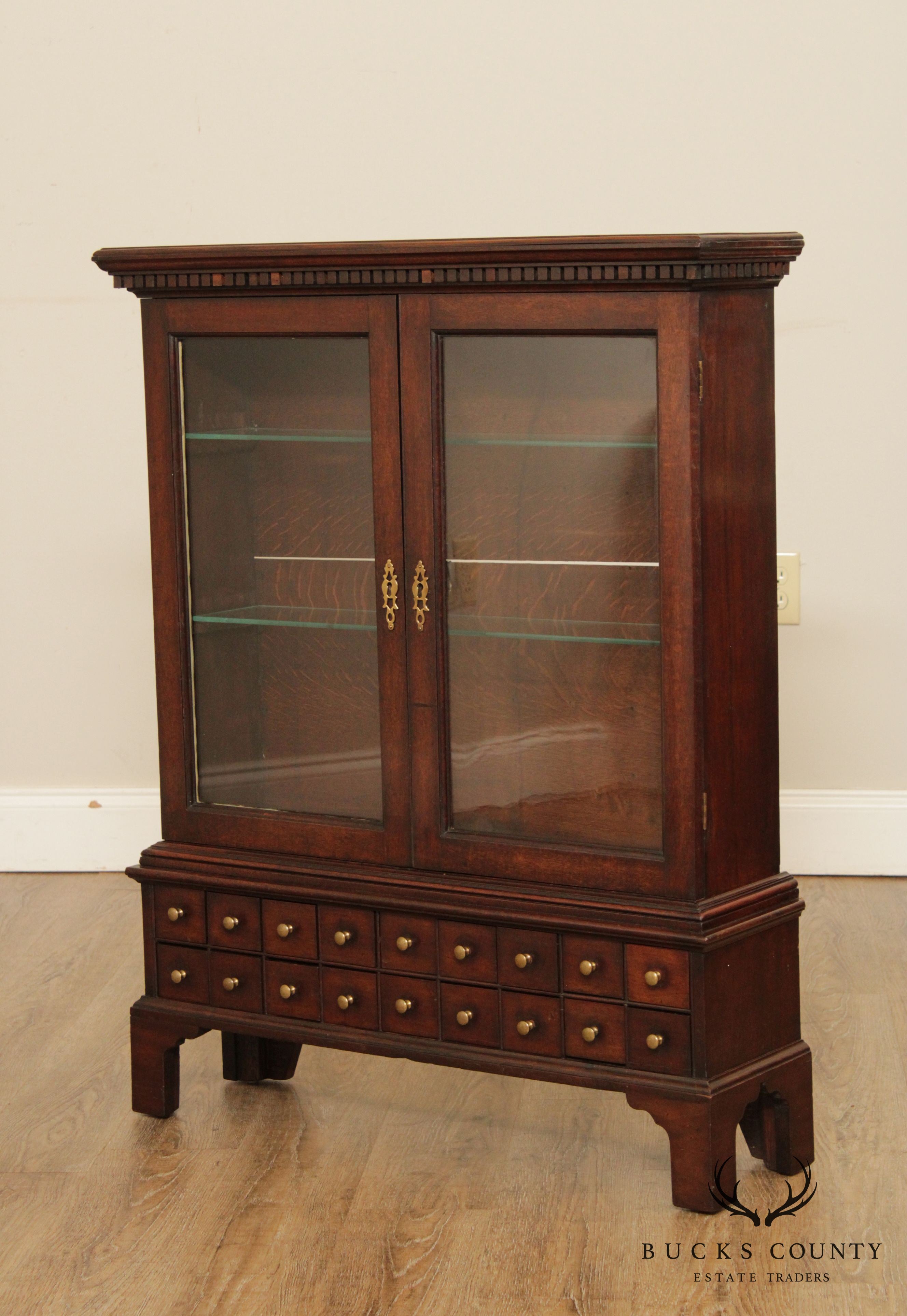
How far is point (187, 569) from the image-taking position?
2.07 m

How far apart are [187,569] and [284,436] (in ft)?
0.77

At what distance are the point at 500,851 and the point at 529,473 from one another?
491 mm

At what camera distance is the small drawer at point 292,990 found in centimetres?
205

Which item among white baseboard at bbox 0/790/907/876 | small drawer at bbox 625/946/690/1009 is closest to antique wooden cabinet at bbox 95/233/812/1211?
small drawer at bbox 625/946/690/1009

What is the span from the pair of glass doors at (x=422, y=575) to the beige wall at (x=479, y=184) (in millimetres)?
1257

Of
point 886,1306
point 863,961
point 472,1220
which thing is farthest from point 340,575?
point 863,961

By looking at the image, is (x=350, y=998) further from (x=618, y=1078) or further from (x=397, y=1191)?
(x=618, y=1078)

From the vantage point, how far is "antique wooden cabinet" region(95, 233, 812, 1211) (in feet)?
5.91

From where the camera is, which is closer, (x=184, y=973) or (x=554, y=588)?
(x=554, y=588)

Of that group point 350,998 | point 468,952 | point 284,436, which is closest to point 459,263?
point 284,436

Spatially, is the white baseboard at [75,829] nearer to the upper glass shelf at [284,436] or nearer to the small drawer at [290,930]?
the small drawer at [290,930]

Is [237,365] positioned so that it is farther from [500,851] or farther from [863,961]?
[863,961]

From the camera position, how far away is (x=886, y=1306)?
1.65m

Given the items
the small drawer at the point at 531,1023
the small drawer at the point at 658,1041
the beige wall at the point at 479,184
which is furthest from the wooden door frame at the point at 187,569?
the beige wall at the point at 479,184
